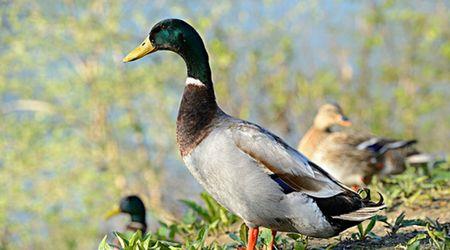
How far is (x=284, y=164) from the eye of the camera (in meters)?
3.68

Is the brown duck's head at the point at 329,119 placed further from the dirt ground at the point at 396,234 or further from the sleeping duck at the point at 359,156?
the dirt ground at the point at 396,234

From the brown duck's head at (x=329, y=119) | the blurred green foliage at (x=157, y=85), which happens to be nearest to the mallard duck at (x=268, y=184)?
the brown duck's head at (x=329, y=119)

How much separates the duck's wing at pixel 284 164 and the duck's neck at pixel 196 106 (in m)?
0.21

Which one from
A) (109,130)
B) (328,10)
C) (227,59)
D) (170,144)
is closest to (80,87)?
(109,130)

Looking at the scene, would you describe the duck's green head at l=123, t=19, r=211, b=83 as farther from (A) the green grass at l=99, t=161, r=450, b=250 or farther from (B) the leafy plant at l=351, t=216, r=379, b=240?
(B) the leafy plant at l=351, t=216, r=379, b=240

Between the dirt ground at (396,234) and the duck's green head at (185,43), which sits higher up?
the duck's green head at (185,43)

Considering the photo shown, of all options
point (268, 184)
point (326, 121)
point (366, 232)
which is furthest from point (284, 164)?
point (326, 121)

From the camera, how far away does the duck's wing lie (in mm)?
3652

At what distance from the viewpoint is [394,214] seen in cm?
523

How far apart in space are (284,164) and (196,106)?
67cm

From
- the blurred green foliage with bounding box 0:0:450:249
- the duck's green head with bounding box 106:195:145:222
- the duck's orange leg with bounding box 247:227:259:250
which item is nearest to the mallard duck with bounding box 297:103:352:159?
the duck's green head with bounding box 106:195:145:222

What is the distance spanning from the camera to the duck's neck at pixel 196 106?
12.7ft

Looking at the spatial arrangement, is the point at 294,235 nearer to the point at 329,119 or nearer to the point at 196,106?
the point at 196,106

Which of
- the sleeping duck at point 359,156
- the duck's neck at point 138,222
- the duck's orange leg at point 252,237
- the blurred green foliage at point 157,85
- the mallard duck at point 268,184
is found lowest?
the duck's orange leg at point 252,237
